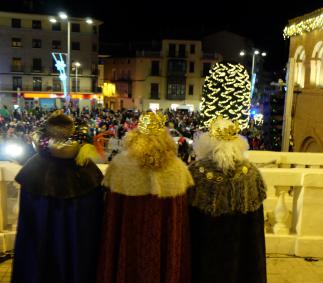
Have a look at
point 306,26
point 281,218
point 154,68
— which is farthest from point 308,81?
point 154,68

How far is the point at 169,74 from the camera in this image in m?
56.2

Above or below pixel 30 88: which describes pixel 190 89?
above

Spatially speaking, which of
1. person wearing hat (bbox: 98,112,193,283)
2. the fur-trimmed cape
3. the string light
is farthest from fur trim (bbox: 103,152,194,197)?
the string light

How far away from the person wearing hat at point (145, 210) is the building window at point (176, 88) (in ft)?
175

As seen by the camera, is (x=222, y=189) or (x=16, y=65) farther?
(x=16, y=65)

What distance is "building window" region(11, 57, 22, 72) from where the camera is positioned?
51188 millimetres

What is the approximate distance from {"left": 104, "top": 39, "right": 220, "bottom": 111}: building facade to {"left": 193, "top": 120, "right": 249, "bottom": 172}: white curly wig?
169ft

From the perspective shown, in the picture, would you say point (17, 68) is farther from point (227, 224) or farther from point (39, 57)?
point (227, 224)

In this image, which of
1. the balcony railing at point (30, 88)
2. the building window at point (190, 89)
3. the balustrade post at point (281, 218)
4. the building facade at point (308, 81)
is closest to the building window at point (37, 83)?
the balcony railing at point (30, 88)

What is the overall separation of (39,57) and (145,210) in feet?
170

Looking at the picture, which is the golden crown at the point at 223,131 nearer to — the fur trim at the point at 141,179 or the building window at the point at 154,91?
the fur trim at the point at 141,179

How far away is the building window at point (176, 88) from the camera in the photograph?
56344 mm

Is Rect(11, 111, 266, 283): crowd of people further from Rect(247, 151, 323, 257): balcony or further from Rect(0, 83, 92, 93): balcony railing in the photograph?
Rect(0, 83, 92, 93): balcony railing

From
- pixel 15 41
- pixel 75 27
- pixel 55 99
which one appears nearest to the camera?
pixel 15 41
